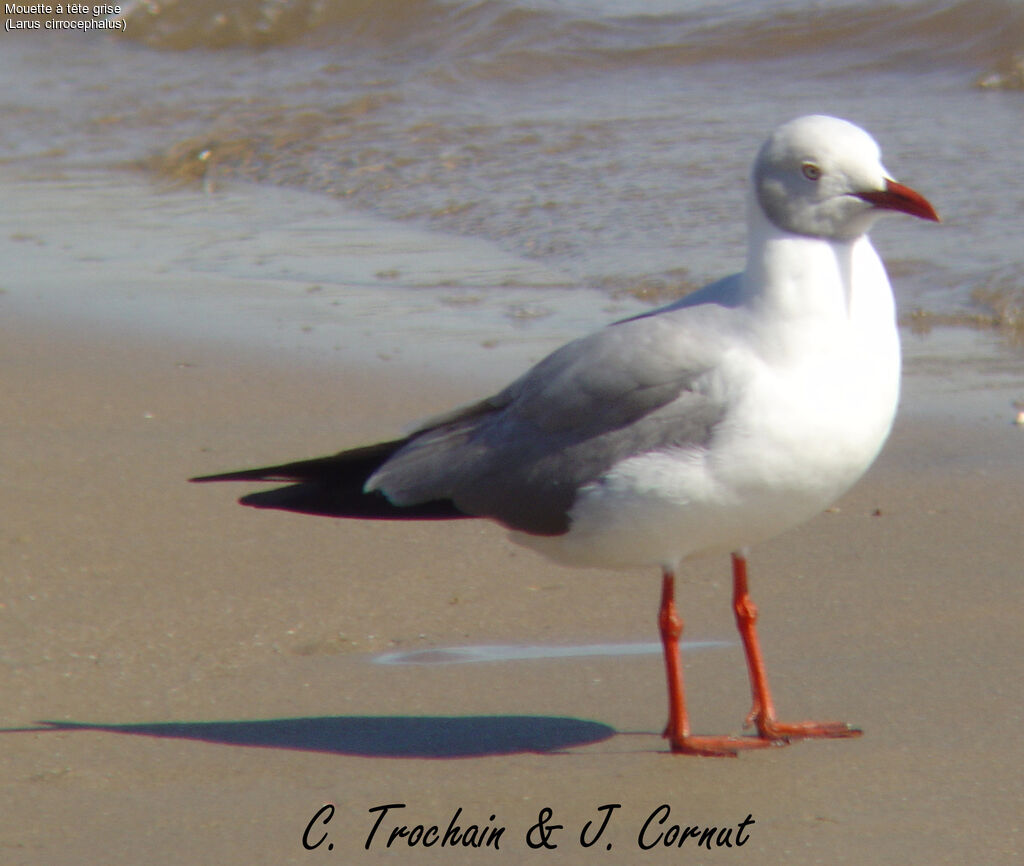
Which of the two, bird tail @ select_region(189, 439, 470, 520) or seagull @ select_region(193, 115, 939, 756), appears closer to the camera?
seagull @ select_region(193, 115, 939, 756)

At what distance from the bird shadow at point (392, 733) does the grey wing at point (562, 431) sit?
1.40ft

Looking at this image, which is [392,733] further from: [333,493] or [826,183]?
[826,183]

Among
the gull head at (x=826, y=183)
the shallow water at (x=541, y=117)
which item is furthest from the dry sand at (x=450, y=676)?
the shallow water at (x=541, y=117)

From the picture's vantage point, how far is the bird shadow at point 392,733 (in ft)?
10.7

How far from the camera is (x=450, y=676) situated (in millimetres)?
3582

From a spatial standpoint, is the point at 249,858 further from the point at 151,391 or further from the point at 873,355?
the point at 151,391

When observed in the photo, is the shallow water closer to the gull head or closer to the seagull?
the seagull

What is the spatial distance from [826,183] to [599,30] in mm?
9649

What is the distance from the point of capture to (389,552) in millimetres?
4250

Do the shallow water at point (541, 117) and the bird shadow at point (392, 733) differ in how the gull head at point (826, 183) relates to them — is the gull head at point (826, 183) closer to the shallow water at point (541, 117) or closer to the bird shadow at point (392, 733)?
the bird shadow at point (392, 733)

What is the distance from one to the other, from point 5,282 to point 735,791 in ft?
16.9

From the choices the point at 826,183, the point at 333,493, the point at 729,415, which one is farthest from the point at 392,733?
the point at 826,183

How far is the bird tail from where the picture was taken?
340 centimetres

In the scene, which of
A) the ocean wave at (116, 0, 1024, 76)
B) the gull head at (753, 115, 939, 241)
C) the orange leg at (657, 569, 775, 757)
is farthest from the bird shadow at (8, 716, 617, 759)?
the ocean wave at (116, 0, 1024, 76)
